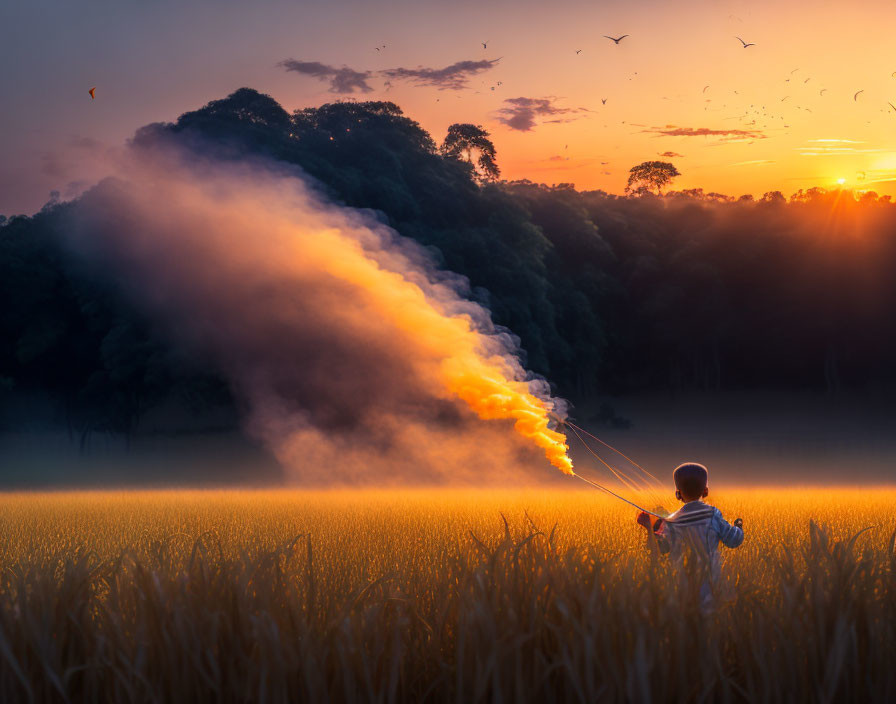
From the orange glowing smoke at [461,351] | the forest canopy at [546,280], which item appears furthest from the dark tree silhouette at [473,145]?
the orange glowing smoke at [461,351]

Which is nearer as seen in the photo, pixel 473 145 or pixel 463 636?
pixel 463 636

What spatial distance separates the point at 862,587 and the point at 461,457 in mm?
25579

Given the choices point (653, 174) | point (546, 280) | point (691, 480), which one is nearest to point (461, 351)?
point (691, 480)

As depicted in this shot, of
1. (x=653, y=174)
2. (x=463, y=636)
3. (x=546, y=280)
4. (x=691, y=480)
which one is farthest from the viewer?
(x=653, y=174)

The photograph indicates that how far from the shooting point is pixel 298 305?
84.0 feet

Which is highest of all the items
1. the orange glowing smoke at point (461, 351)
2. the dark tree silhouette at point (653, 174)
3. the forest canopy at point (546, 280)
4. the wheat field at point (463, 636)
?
the dark tree silhouette at point (653, 174)

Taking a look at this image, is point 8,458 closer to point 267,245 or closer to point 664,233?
point 267,245

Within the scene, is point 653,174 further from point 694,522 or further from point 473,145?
point 694,522

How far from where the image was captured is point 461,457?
100ft

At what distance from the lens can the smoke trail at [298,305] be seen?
79.6 ft

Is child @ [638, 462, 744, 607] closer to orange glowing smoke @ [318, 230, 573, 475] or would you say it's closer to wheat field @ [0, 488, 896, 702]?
wheat field @ [0, 488, 896, 702]

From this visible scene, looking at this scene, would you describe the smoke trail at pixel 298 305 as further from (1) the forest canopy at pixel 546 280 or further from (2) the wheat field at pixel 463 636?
(2) the wheat field at pixel 463 636

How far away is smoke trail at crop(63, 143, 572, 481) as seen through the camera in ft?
79.6

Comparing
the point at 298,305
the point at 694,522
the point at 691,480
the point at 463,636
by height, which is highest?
the point at 298,305
